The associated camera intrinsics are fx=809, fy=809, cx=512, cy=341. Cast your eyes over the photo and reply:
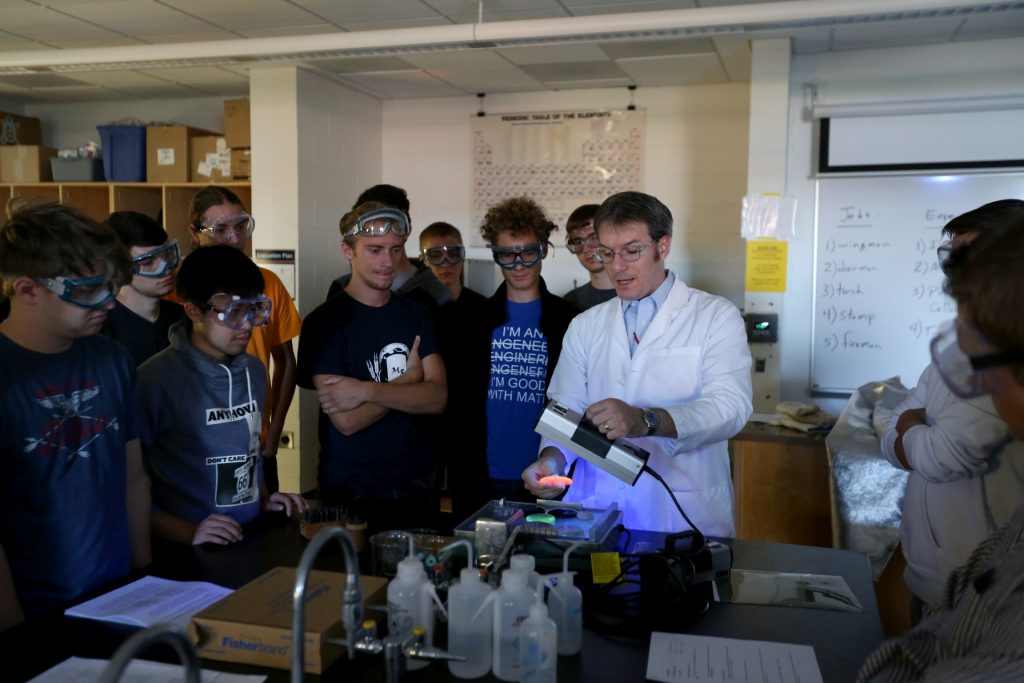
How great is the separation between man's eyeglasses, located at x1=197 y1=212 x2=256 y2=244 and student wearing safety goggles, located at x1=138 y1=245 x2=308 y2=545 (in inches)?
37.3

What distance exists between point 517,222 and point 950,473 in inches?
62.0

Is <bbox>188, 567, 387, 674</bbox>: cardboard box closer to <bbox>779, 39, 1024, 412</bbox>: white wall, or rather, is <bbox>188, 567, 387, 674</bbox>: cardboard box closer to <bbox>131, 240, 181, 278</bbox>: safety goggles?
<bbox>131, 240, 181, 278</bbox>: safety goggles

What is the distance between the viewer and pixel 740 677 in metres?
1.28

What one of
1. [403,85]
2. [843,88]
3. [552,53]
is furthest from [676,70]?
[403,85]

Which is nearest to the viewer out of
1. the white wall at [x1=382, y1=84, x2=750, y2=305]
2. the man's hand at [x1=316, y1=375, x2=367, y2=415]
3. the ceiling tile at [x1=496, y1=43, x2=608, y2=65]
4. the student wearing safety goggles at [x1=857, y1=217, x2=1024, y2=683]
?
the student wearing safety goggles at [x1=857, y1=217, x2=1024, y2=683]

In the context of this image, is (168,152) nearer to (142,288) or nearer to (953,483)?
(142,288)

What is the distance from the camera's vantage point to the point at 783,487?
3.76 m

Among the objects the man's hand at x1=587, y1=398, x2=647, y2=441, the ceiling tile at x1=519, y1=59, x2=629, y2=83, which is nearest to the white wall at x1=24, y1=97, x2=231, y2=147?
the ceiling tile at x1=519, y1=59, x2=629, y2=83

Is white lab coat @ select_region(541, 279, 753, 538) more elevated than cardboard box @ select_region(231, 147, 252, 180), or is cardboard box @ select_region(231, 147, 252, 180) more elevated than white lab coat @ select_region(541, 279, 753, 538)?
cardboard box @ select_region(231, 147, 252, 180)

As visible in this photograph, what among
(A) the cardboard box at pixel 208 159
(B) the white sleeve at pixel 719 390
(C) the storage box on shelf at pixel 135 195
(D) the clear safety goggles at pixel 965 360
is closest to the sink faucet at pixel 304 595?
(D) the clear safety goggles at pixel 965 360

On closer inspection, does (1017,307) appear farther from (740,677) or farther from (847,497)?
(847,497)

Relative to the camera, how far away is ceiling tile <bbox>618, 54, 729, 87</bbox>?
4.80 meters

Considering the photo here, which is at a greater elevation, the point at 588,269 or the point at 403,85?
the point at 403,85

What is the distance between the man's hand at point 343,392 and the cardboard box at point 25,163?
4861 mm
